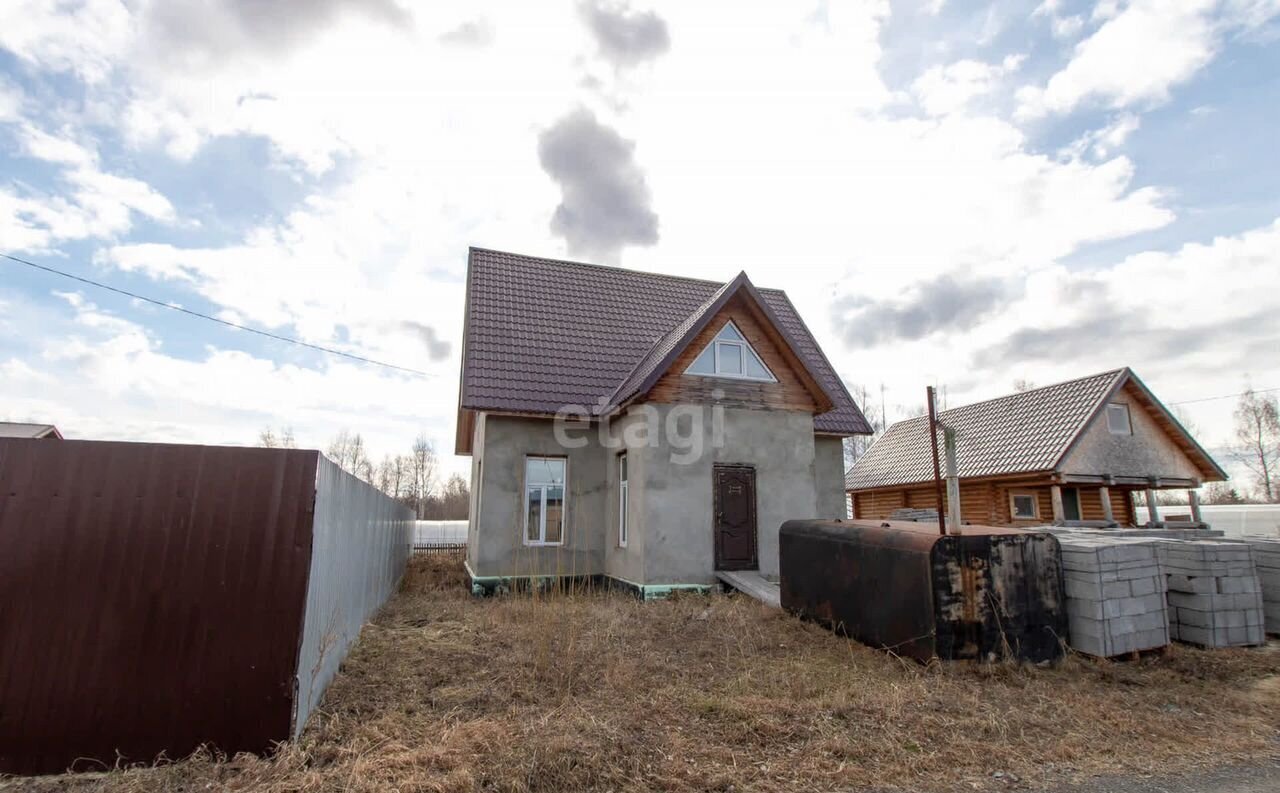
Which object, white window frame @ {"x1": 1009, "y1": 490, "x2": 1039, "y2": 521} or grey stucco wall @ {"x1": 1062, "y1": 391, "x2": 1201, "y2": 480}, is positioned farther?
white window frame @ {"x1": 1009, "y1": 490, "x2": 1039, "y2": 521}

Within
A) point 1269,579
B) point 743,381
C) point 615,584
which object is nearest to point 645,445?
point 743,381

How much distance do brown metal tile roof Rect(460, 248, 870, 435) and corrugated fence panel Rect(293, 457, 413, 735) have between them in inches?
161

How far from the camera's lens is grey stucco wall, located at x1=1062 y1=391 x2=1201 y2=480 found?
18422mm

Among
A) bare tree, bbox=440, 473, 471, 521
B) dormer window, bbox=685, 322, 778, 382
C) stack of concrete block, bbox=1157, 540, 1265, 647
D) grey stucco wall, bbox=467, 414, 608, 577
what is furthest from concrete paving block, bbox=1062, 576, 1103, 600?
bare tree, bbox=440, 473, 471, 521

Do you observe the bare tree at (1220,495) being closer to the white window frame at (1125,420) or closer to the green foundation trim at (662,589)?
the white window frame at (1125,420)

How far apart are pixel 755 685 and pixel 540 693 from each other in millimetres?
1924

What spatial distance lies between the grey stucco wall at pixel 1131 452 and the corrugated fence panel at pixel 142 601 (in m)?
19.7

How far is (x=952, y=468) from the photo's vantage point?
20.1 ft

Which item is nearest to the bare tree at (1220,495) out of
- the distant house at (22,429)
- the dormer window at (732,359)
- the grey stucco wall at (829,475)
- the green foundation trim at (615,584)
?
the grey stucco wall at (829,475)

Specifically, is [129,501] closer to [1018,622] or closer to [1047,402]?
[1018,622]

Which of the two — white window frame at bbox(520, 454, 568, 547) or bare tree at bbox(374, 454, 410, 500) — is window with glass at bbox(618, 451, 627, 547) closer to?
white window frame at bbox(520, 454, 568, 547)

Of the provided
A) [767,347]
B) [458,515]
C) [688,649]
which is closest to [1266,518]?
[767,347]

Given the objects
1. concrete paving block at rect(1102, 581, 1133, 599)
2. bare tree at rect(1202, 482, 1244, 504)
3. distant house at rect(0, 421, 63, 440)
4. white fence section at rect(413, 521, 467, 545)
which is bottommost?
white fence section at rect(413, 521, 467, 545)

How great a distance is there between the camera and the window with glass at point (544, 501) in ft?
39.8
